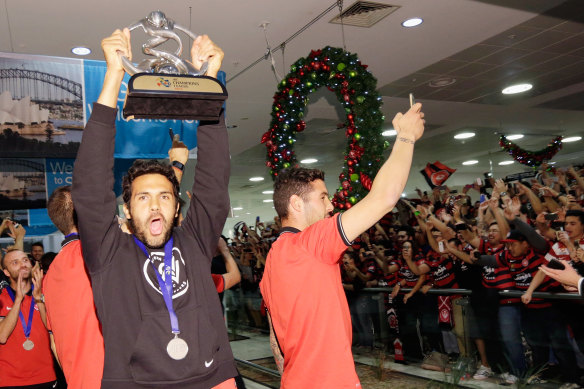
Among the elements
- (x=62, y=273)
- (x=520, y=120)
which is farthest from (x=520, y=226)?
(x=520, y=120)

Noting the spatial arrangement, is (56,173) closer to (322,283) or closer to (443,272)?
(443,272)

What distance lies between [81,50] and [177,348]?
5330 mm

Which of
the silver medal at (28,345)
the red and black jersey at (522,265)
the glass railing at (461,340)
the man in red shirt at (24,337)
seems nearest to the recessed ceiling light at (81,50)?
the man in red shirt at (24,337)

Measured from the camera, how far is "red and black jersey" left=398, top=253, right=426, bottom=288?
21.8ft

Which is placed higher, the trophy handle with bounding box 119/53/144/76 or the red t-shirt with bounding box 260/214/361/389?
the trophy handle with bounding box 119/53/144/76

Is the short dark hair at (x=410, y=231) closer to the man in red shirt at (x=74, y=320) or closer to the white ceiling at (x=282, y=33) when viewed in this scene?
the white ceiling at (x=282, y=33)

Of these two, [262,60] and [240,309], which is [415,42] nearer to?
[262,60]

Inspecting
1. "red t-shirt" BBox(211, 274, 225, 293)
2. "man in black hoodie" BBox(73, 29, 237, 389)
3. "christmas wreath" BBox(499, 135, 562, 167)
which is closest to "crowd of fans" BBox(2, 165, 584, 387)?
"red t-shirt" BBox(211, 274, 225, 293)

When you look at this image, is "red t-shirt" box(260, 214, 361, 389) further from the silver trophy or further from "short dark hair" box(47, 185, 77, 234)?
"short dark hair" box(47, 185, 77, 234)

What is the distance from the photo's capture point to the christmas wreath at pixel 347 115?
4.36m

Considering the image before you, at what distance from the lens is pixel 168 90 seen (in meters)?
1.66

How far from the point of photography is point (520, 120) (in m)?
11.6

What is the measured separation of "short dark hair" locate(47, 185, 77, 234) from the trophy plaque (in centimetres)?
132

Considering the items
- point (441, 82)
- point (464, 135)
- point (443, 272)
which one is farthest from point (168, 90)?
point (464, 135)
